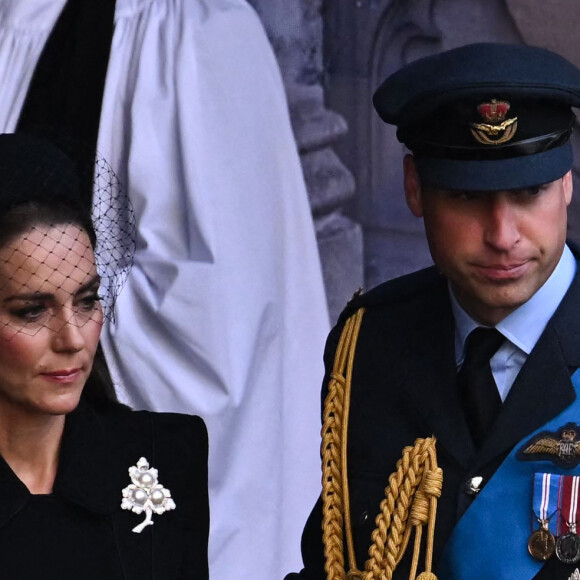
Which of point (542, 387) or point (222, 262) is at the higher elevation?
point (542, 387)

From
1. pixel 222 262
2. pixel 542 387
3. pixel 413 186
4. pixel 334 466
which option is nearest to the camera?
pixel 542 387

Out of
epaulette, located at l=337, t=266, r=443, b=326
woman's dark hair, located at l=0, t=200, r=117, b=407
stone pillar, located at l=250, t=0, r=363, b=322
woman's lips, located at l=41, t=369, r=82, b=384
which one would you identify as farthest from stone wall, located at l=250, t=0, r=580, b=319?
woman's lips, located at l=41, t=369, r=82, b=384

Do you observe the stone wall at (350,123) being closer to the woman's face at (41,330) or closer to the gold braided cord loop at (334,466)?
the gold braided cord loop at (334,466)

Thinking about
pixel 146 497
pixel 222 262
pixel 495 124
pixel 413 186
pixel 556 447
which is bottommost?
pixel 222 262

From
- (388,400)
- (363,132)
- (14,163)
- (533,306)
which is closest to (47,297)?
(14,163)

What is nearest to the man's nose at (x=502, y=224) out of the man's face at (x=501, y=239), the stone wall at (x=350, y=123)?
the man's face at (x=501, y=239)

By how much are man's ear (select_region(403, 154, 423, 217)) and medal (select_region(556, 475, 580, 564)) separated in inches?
19.1

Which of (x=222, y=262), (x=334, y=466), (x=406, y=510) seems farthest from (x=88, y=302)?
(x=222, y=262)

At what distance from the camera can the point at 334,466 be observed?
2.75m

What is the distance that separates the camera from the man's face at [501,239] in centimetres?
243

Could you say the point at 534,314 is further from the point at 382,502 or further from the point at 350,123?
the point at 350,123

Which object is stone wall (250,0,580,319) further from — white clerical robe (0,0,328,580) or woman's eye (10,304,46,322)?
woman's eye (10,304,46,322)

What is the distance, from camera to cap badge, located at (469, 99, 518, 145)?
2486 millimetres

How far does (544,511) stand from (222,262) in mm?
1395
